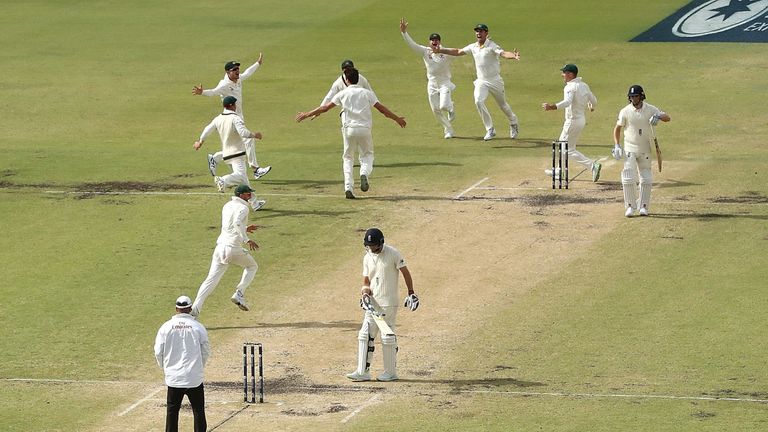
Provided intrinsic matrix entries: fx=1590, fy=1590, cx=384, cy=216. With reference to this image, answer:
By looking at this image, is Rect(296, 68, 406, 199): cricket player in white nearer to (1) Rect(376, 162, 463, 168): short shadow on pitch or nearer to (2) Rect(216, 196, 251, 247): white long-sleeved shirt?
(1) Rect(376, 162, 463, 168): short shadow on pitch

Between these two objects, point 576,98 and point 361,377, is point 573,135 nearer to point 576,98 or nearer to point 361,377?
point 576,98

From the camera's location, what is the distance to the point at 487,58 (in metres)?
36.2

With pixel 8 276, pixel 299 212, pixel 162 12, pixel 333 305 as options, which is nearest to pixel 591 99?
pixel 299 212

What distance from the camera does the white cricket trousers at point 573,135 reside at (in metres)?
32.0

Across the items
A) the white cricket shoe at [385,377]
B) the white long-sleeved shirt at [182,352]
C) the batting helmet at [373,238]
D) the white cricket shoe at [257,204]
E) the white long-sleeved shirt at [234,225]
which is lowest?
the white cricket shoe at [385,377]

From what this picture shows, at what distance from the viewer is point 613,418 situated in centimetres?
1975

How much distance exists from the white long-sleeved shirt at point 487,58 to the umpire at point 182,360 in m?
18.4

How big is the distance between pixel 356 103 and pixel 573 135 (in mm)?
4659

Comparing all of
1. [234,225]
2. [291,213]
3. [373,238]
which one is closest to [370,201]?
[291,213]

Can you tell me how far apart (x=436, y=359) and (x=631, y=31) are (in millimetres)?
29835

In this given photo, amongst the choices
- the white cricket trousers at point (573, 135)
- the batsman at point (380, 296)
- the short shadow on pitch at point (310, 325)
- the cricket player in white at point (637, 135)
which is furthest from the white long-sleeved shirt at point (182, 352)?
the white cricket trousers at point (573, 135)

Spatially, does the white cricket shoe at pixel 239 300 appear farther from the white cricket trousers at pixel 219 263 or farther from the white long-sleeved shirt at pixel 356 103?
the white long-sleeved shirt at pixel 356 103

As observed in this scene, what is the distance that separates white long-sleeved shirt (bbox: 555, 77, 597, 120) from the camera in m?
31.7

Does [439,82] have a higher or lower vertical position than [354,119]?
higher
